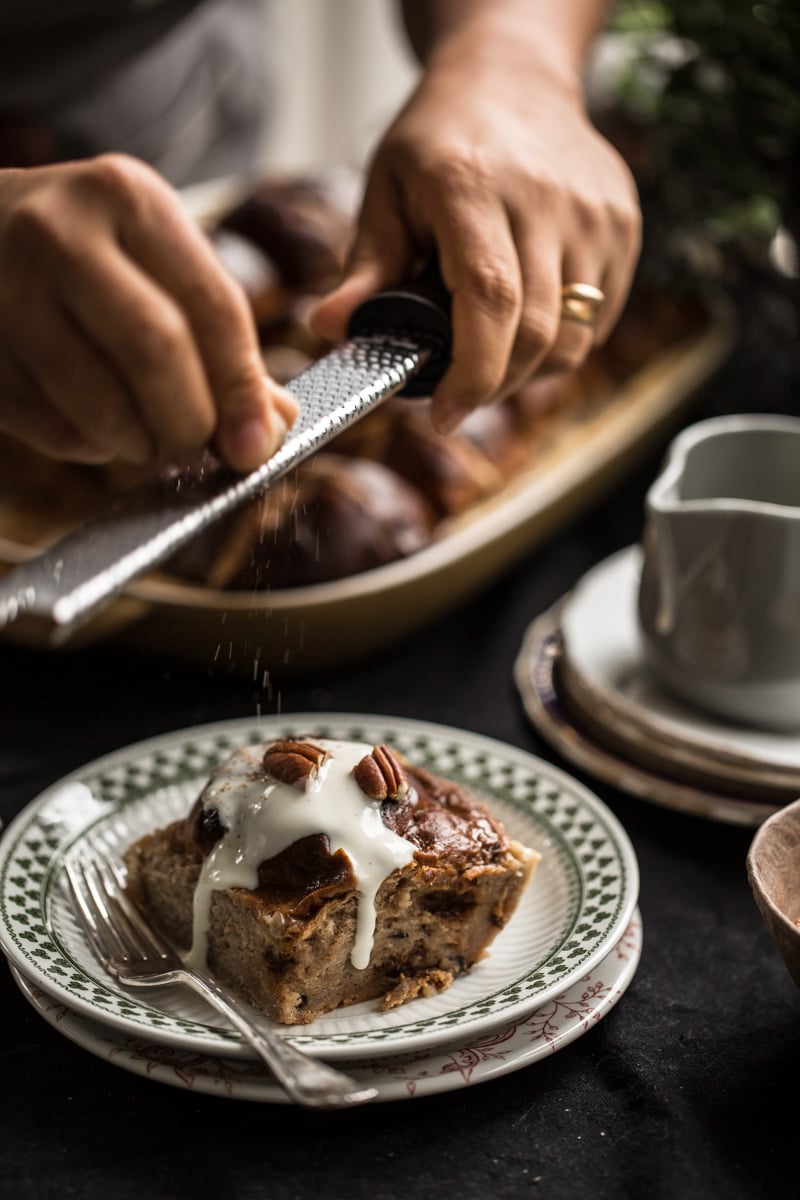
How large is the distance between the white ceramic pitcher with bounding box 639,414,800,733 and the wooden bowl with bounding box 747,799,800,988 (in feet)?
0.95

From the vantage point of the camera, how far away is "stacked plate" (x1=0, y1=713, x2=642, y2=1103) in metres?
0.73

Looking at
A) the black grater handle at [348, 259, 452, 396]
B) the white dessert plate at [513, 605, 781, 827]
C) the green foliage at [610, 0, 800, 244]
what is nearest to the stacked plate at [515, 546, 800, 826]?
the white dessert plate at [513, 605, 781, 827]

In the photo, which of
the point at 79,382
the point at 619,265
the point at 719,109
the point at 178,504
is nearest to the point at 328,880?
the point at 178,504

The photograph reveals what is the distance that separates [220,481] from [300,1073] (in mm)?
341

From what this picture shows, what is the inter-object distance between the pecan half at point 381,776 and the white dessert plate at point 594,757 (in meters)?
0.30

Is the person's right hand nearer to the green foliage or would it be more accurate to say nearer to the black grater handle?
the black grater handle

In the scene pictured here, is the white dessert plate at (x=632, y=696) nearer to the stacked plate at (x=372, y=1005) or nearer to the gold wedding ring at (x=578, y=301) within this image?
the stacked plate at (x=372, y=1005)

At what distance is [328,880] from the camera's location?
31.4 inches

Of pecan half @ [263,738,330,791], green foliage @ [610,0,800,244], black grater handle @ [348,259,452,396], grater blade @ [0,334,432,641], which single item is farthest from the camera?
green foliage @ [610,0,800,244]

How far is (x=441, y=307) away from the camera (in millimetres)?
962

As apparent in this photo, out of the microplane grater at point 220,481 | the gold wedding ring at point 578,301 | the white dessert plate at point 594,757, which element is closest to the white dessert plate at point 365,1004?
the white dessert plate at point 594,757

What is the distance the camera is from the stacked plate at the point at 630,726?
1.06m

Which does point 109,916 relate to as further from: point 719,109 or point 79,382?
point 719,109

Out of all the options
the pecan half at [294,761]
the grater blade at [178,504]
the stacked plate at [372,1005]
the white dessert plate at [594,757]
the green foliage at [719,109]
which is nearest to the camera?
the grater blade at [178,504]
